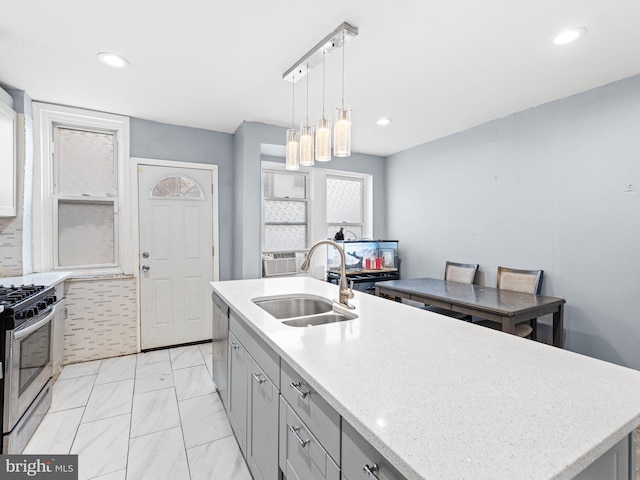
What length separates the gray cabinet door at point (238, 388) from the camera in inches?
68.4

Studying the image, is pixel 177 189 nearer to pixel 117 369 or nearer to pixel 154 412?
pixel 117 369

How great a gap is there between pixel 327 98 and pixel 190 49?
48.1 inches

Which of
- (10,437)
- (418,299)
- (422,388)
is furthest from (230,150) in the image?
(422,388)

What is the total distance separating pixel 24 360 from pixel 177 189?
7.22ft

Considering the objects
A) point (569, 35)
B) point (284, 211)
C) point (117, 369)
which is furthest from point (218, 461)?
point (569, 35)

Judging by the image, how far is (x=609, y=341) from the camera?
258 centimetres

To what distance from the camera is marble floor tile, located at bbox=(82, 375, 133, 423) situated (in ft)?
7.54

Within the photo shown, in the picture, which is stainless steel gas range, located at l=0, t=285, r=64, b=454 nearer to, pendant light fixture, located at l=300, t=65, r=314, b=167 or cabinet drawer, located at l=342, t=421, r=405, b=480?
pendant light fixture, located at l=300, t=65, r=314, b=167

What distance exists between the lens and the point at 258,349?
1.52 m

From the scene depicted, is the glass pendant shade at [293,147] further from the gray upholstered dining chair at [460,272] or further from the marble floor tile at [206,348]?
the marble floor tile at [206,348]

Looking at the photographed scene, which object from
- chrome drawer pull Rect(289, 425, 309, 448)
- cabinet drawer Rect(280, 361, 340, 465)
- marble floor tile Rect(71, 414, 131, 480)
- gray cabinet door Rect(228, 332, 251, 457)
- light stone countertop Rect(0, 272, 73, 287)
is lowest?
marble floor tile Rect(71, 414, 131, 480)

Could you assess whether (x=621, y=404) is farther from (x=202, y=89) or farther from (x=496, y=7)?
(x=202, y=89)

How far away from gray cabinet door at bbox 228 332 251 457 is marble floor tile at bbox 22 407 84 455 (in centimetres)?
103

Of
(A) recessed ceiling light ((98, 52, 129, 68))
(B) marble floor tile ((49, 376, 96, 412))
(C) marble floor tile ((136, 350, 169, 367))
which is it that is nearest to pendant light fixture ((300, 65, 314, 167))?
(A) recessed ceiling light ((98, 52, 129, 68))
